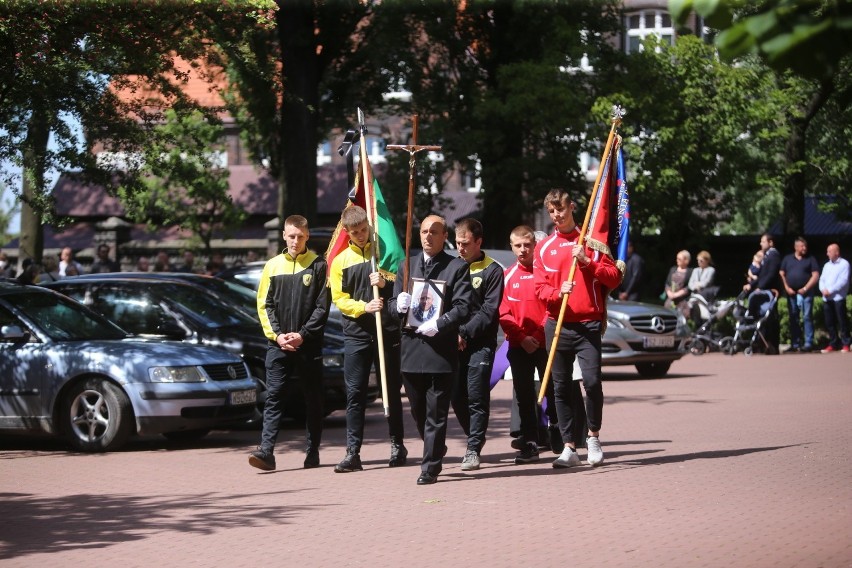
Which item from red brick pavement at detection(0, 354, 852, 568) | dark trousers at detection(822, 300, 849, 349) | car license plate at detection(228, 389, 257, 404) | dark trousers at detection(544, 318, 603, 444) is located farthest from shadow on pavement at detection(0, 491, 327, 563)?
dark trousers at detection(822, 300, 849, 349)

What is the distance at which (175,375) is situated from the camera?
40.7 feet

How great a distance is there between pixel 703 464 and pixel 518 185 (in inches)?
927

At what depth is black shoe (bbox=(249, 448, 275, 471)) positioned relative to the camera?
1077 cm

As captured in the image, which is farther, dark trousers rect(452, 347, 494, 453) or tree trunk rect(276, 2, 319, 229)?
tree trunk rect(276, 2, 319, 229)

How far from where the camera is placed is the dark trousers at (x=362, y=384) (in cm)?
1090

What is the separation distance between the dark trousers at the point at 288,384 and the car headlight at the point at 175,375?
4.91 ft

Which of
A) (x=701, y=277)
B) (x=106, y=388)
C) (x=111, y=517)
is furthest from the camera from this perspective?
(x=701, y=277)

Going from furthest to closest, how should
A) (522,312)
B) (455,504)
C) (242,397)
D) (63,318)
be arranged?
(63,318)
(242,397)
(522,312)
(455,504)

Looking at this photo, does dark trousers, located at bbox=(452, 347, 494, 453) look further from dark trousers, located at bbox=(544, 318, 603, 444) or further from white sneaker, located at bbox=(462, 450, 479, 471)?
dark trousers, located at bbox=(544, 318, 603, 444)

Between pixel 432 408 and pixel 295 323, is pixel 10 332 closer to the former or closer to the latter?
pixel 295 323

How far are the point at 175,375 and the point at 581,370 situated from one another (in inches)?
145

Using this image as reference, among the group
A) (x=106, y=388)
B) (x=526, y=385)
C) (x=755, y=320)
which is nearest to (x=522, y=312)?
(x=526, y=385)

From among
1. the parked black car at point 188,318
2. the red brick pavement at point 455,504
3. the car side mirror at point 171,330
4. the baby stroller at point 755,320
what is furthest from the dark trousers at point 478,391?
the baby stroller at point 755,320

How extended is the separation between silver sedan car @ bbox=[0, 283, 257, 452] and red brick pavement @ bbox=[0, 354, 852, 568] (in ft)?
0.93
